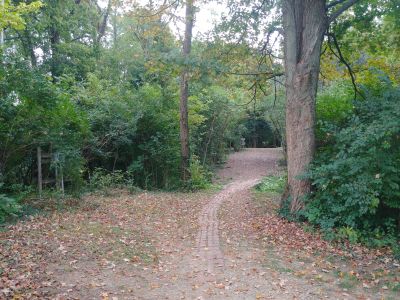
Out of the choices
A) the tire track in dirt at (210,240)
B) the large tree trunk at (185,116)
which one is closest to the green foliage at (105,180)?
the large tree trunk at (185,116)

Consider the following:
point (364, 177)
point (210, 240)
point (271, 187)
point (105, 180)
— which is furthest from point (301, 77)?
point (271, 187)

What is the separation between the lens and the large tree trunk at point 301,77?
8664 mm

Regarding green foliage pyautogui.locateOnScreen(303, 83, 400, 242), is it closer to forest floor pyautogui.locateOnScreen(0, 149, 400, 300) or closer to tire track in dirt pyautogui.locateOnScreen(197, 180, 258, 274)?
forest floor pyautogui.locateOnScreen(0, 149, 400, 300)

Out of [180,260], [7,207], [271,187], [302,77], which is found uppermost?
[302,77]

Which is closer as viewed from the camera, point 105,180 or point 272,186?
point 105,180

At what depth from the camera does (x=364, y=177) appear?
281 inches

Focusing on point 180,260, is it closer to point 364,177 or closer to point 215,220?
point 215,220

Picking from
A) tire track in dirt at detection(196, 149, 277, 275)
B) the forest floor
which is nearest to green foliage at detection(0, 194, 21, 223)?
the forest floor

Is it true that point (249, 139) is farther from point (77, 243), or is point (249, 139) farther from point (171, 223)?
point (77, 243)

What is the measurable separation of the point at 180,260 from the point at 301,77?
501 centimetres

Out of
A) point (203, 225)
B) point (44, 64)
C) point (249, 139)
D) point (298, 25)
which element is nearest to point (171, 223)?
point (203, 225)

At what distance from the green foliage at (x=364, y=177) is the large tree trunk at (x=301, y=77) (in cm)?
51

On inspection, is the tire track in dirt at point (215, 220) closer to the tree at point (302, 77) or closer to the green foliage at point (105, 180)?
the tree at point (302, 77)

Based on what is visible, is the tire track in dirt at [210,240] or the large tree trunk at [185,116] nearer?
the tire track in dirt at [210,240]
